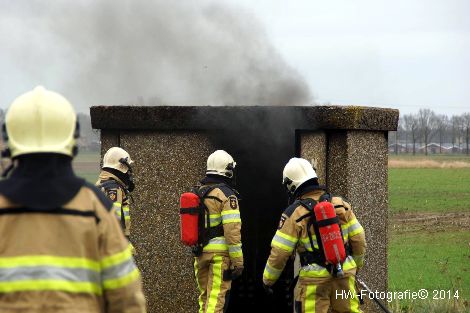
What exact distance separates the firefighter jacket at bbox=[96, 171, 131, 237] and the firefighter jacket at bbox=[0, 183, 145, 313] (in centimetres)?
402

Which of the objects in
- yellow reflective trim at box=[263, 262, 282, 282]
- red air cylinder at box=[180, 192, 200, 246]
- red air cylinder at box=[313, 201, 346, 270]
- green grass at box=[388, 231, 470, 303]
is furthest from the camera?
green grass at box=[388, 231, 470, 303]

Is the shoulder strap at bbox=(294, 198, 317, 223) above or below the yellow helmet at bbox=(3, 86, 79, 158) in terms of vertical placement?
below

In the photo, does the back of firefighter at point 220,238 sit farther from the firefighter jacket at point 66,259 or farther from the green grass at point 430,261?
the firefighter jacket at point 66,259

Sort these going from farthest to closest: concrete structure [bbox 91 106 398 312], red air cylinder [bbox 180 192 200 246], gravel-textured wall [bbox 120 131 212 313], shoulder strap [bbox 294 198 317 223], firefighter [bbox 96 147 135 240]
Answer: gravel-textured wall [bbox 120 131 212 313]
concrete structure [bbox 91 106 398 312]
firefighter [bbox 96 147 135 240]
red air cylinder [bbox 180 192 200 246]
shoulder strap [bbox 294 198 317 223]

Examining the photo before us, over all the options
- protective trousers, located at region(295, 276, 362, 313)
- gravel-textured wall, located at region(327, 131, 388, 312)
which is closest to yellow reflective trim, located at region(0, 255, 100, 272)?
protective trousers, located at region(295, 276, 362, 313)

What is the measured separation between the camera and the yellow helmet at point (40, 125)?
2.77 meters

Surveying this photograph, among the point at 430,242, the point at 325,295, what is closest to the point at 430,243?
the point at 430,242

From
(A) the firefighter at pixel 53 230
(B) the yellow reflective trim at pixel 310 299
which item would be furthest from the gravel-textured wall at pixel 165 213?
(A) the firefighter at pixel 53 230

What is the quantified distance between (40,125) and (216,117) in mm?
4788

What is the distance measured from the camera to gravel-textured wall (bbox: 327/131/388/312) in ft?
23.1

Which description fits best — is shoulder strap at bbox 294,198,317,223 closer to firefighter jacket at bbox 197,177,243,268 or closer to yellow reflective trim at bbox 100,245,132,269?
firefighter jacket at bbox 197,177,243,268

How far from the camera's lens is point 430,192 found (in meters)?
28.2

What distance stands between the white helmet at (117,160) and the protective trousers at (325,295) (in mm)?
2294

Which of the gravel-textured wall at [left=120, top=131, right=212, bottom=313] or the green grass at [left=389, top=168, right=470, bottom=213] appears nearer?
the gravel-textured wall at [left=120, top=131, right=212, bottom=313]
